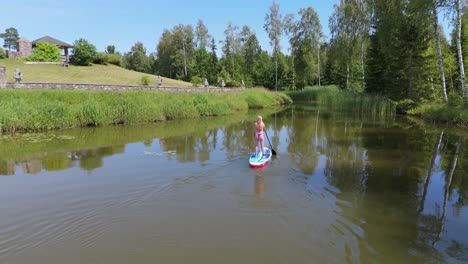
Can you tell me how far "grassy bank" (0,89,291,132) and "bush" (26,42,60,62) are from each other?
1102 inches

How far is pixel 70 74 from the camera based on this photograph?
4119cm

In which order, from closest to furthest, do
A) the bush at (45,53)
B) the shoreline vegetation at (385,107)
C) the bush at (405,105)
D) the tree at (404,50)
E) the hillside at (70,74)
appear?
the shoreline vegetation at (385,107)
the tree at (404,50)
the bush at (405,105)
the hillside at (70,74)
the bush at (45,53)

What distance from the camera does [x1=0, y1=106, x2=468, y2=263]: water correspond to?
543 centimetres

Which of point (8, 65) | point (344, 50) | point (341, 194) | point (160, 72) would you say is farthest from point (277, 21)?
point (341, 194)

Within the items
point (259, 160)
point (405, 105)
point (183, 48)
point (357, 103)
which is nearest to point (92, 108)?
point (259, 160)

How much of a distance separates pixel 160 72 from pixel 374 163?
2874 inches

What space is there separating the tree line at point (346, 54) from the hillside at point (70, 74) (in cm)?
417

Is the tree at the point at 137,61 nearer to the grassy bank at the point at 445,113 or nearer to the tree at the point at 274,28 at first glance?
the tree at the point at 274,28

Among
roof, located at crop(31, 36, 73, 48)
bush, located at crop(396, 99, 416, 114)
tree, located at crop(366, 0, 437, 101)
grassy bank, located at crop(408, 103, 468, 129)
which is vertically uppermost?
roof, located at crop(31, 36, 73, 48)

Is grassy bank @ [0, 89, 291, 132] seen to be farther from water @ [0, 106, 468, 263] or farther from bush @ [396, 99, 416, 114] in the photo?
bush @ [396, 99, 416, 114]

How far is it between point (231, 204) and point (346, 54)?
38078 mm

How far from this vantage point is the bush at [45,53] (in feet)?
148

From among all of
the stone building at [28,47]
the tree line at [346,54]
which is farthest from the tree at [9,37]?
the stone building at [28,47]

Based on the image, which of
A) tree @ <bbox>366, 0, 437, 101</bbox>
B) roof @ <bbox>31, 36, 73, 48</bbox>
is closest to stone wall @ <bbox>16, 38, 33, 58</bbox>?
roof @ <bbox>31, 36, 73, 48</bbox>
